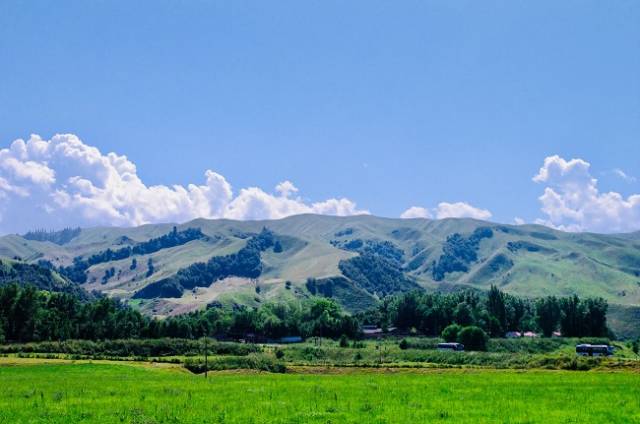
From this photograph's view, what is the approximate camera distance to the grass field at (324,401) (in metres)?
44.5

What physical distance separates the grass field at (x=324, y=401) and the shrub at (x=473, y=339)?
103m

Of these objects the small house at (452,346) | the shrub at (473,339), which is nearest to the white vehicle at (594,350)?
the shrub at (473,339)

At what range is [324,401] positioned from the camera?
53.5 meters

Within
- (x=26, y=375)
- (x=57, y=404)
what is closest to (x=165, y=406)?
(x=57, y=404)

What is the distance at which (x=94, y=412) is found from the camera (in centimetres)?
4806

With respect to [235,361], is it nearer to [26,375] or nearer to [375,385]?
[26,375]

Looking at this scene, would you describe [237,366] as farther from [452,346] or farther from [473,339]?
[473,339]

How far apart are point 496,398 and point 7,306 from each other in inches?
6544

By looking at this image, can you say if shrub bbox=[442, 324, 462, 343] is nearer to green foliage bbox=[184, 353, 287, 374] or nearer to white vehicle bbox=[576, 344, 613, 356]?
white vehicle bbox=[576, 344, 613, 356]

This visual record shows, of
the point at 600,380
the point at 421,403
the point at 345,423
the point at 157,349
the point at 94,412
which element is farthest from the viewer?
the point at 157,349

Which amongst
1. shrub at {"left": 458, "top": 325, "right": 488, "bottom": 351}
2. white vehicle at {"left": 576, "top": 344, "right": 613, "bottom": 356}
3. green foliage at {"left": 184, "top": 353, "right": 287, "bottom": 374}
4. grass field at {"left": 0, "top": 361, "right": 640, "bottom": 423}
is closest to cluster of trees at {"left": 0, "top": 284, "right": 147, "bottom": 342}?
green foliage at {"left": 184, "top": 353, "right": 287, "bottom": 374}

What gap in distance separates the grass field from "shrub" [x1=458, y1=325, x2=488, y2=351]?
339 ft

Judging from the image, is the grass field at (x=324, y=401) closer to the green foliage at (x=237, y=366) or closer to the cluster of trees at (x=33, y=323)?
the green foliage at (x=237, y=366)

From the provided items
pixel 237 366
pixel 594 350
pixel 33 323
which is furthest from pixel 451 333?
pixel 33 323
